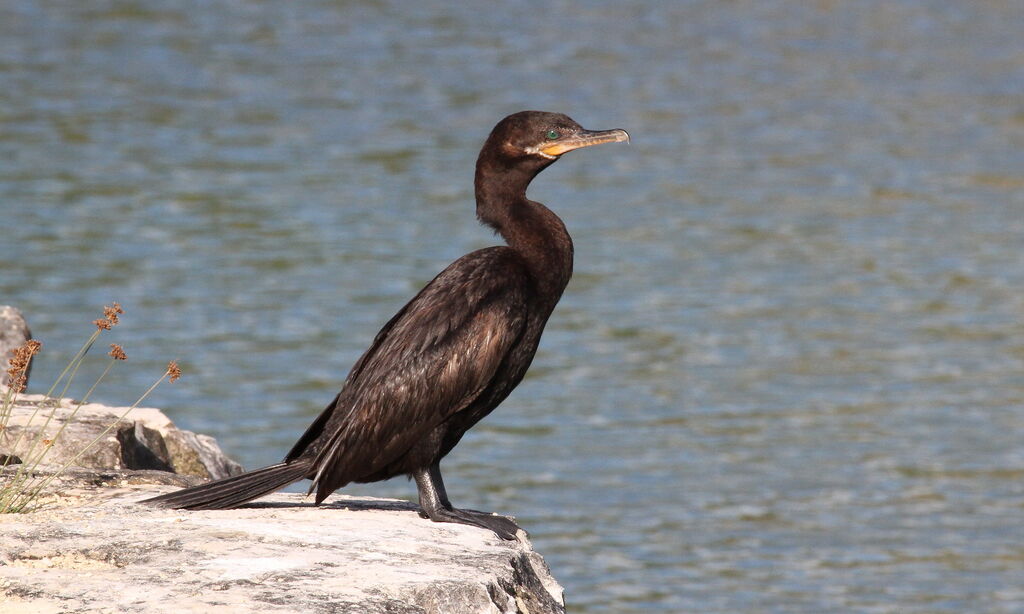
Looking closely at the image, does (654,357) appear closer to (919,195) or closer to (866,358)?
(866,358)

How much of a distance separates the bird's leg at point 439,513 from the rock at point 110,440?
1153 mm

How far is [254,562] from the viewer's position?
176 inches

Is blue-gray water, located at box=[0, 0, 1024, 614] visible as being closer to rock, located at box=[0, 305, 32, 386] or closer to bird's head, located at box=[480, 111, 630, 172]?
rock, located at box=[0, 305, 32, 386]

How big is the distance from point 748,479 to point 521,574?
5071 mm

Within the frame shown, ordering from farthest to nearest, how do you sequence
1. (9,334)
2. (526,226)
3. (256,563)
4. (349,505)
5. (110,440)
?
(9,334) < (110,440) < (526,226) < (349,505) < (256,563)

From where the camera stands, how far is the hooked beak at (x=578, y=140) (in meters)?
5.95

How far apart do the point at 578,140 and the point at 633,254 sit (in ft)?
25.2

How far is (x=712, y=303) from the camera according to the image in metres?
12.5

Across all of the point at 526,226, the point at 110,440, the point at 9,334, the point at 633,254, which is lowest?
the point at 633,254

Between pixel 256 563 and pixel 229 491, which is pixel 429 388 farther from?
pixel 256 563

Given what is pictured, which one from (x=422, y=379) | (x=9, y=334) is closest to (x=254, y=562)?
(x=422, y=379)

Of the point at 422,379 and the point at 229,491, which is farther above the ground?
the point at 422,379

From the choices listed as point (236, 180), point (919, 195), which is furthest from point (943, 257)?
point (236, 180)

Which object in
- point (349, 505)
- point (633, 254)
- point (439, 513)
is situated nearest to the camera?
point (439, 513)
